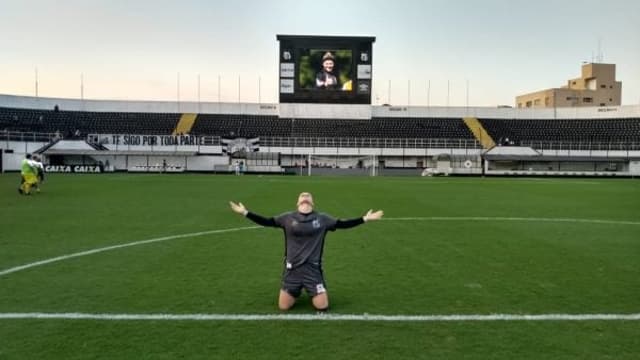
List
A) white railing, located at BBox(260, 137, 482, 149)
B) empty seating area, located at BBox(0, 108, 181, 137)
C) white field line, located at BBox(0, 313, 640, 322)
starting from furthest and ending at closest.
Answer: white railing, located at BBox(260, 137, 482, 149) < empty seating area, located at BBox(0, 108, 181, 137) < white field line, located at BBox(0, 313, 640, 322)

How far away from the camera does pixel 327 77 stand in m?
62.8

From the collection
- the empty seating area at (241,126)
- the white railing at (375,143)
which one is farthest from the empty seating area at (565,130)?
the empty seating area at (241,126)

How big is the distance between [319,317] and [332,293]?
4.05ft

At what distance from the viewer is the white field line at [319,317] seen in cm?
641

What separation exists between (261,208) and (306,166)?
54.7 metres

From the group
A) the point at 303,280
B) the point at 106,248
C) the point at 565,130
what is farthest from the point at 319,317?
the point at 565,130

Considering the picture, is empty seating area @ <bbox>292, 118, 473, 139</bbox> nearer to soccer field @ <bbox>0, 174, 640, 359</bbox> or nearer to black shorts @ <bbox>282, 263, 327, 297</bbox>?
soccer field @ <bbox>0, 174, 640, 359</bbox>

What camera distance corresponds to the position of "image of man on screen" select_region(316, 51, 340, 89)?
206ft

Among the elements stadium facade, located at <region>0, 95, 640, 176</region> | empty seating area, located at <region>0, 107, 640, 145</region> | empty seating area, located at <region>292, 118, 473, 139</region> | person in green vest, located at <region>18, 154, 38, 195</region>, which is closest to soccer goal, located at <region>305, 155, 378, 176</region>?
stadium facade, located at <region>0, 95, 640, 176</region>

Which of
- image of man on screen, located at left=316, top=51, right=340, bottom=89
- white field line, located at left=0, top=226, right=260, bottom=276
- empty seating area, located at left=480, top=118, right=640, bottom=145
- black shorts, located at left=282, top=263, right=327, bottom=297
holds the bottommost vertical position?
white field line, located at left=0, top=226, right=260, bottom=276

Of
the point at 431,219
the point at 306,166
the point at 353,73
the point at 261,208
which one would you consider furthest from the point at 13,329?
the point at 306,166

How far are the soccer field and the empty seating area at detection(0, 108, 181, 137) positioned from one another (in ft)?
224

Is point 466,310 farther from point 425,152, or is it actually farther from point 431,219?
point 425,152

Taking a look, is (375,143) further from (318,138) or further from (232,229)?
(232,229)
